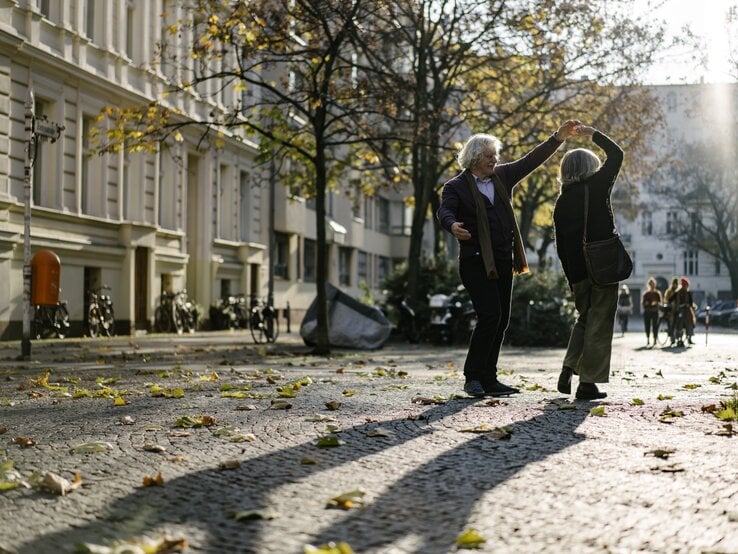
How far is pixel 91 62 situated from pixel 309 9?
A: 361 inches

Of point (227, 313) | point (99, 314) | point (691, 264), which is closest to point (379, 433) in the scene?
point (99, 314)

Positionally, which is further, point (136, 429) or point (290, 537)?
point (136, 429)

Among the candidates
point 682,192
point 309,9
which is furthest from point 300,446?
point 682,192

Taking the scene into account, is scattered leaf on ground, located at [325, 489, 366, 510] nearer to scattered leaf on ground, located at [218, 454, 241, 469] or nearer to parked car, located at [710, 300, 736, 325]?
scattered leaf on ground, located at [218, 454, 241, 469]

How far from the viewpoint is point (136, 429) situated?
6527 mm

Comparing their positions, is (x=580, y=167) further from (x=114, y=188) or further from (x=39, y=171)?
(x=114, y=188)

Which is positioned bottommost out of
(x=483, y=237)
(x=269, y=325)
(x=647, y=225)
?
(x=269, y=325)

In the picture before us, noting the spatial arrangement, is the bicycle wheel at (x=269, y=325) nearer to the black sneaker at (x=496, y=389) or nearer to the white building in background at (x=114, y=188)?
the white building in background at (x=114, y=188)

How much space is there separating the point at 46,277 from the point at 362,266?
35.0 meters

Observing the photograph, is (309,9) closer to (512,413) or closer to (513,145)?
(513,145)

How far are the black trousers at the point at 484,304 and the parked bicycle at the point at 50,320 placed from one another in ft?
48.6

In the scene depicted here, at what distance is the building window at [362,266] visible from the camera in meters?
52.0

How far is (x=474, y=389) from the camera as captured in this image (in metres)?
8.28

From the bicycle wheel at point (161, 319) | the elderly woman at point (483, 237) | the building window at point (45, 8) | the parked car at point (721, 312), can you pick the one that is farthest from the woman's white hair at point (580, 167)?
the parked car at point (721, 312)
